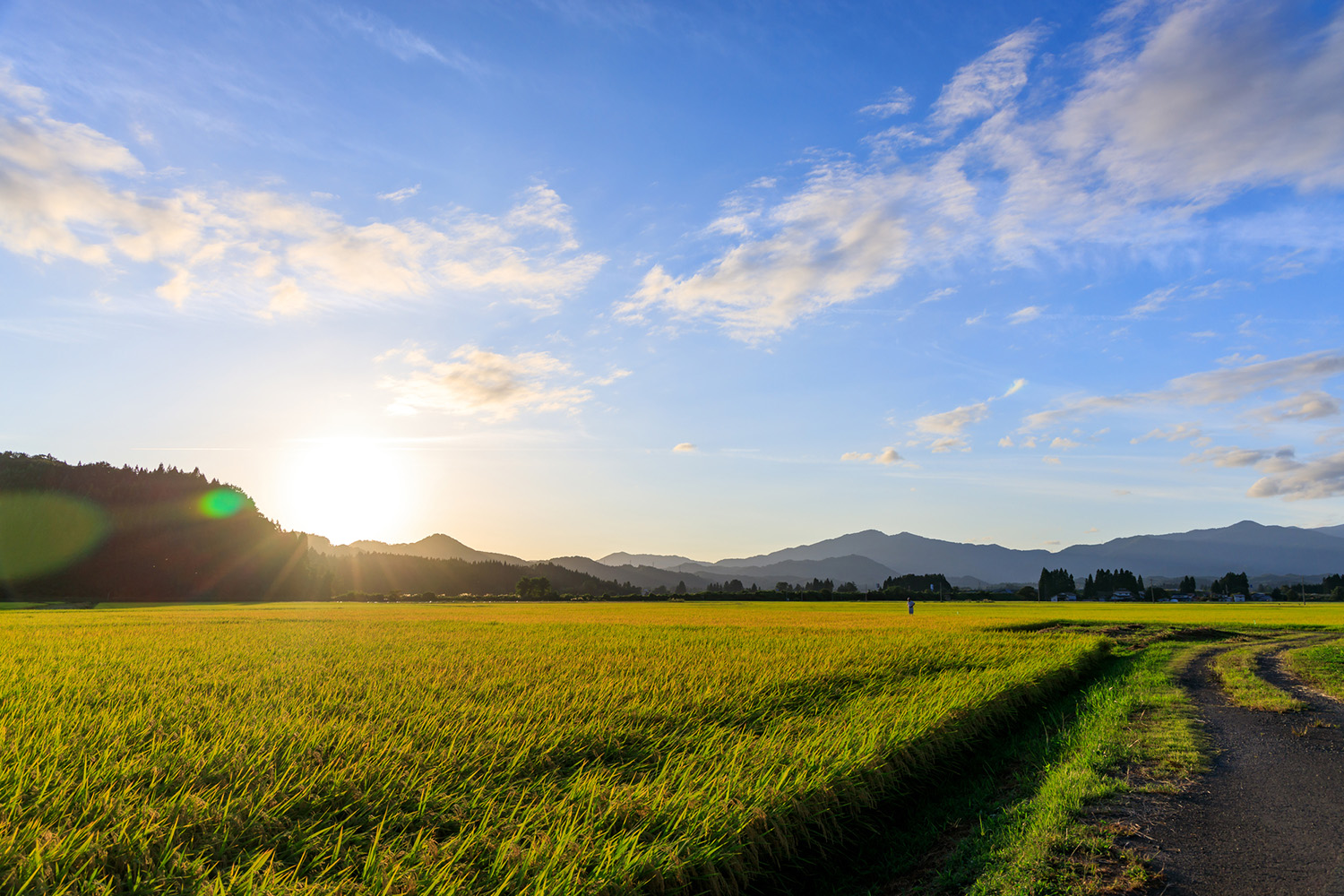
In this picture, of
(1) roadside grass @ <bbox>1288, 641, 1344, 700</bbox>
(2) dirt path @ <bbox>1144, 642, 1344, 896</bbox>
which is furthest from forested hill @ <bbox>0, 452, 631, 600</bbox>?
(2) dirt path @ <bbox>1144, 642, 1344, 896</bbox>

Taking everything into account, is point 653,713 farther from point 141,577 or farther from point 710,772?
point 141,577

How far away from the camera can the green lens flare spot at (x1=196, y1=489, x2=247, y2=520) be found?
86.6 m

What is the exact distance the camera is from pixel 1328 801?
632cm

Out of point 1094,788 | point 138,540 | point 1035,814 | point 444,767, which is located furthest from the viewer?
point 138,540

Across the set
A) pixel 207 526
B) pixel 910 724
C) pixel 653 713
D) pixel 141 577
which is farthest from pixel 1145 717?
pixel 207 526

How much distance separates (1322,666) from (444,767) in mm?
21571

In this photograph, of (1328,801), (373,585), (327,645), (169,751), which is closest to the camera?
(169,751)

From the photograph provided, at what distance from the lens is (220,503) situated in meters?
89.7

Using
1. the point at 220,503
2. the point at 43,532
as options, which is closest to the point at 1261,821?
the point at 43,532

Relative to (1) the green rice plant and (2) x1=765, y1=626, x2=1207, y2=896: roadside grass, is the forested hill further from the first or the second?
(2) x1=765, y1=626, x2=1207, y2=896: roadside grass

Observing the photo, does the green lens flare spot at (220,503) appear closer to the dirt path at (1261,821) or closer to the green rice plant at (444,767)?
the green rice plant at (444,767)

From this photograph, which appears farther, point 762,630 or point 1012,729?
point 762,630

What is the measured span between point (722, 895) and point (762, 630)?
18.1m

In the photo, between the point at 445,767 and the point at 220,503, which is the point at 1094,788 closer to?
the point at 445,767
